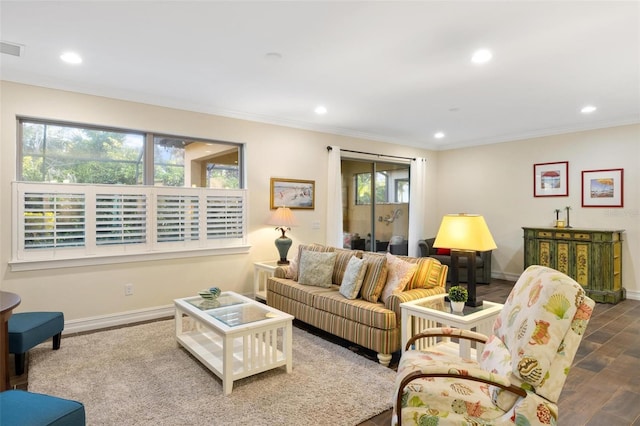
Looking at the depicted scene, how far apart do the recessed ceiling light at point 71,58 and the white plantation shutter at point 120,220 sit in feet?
4.01

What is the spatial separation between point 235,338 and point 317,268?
55.2 inches

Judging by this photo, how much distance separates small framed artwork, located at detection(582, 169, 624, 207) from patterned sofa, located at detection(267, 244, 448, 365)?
3539 mm

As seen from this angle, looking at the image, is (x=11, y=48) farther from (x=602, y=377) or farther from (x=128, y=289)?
(x=602, y=377)

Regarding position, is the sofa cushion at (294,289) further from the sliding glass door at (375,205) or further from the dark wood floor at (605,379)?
the sliding glass door at (375,205)

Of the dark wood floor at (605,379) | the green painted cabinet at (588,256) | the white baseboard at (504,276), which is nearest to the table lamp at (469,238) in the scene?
the dark wood floor at (605,379)

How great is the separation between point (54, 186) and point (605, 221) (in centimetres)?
705

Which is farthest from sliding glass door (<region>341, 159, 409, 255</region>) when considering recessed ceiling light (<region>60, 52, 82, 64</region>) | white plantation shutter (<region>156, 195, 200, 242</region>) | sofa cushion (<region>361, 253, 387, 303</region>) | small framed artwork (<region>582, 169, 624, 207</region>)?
recessed ceiling light (<region>60, 52, 82, 64</region>)

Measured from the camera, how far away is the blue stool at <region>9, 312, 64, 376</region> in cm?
269

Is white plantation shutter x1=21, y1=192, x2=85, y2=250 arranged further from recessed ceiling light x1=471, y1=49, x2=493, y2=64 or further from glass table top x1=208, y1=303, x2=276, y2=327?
recessed ceiling light x1=471, y1=49, x2=493, y2=64

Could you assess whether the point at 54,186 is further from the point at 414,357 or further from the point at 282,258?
the point at 414,357

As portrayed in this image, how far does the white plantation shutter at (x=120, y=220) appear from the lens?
3521mm

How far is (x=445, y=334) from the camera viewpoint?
2.17m

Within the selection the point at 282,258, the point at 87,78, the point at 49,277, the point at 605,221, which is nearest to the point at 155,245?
the point at 49,277

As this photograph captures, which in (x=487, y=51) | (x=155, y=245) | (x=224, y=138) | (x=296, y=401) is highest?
(x=487, y=51)
